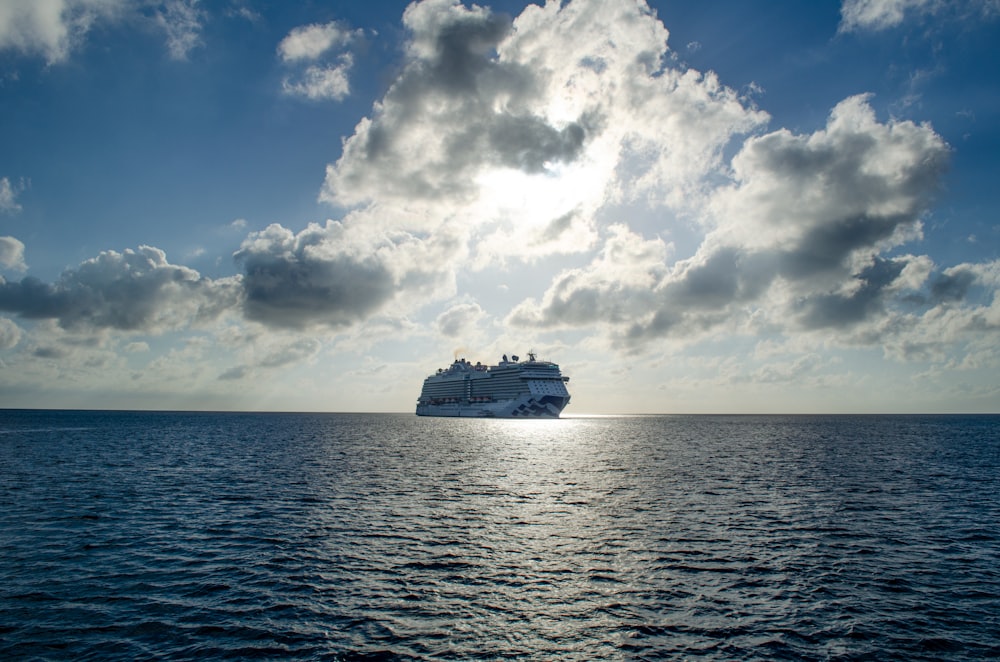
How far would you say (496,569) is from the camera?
2378 centimetres

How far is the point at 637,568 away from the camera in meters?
24.0

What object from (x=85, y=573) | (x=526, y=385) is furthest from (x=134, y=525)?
(x=526, y=385)

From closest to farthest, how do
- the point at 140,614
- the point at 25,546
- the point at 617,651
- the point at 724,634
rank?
the point at 617,651 < the point at 724,634 < the point at 140,614 < the point at 25,546

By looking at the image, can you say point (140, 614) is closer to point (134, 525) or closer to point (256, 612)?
point (256, 612)

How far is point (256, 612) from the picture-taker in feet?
62.3

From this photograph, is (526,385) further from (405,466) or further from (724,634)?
(724,634)

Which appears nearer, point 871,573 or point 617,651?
point 617,651

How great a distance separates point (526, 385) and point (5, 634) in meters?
171

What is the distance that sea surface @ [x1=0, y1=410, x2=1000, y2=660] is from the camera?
659 inches

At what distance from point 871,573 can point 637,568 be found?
1028cm

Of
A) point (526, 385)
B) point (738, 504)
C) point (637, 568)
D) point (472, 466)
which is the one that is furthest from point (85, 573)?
point (526, 385)

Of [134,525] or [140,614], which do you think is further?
[134,525]

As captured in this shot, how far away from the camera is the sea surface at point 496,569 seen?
16.7 m

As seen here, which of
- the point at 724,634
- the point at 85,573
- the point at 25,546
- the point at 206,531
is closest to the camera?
the point at 724,634
